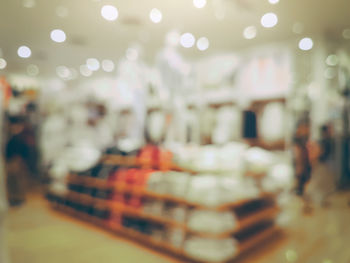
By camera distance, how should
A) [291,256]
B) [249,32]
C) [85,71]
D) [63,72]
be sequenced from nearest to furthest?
1. [63,72]
2. [85,71]
3. [249,32]
4. [291,256]

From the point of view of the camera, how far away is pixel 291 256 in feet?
8.14

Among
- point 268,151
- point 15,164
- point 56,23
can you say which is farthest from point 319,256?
point 56,23

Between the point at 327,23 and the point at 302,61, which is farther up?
the point at 327,23

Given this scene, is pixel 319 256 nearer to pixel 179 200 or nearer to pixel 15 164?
pixel 179 200

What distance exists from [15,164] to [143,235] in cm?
156

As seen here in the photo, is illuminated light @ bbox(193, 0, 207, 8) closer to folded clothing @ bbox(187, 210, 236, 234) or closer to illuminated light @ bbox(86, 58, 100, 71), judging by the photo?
illuminated light @ bbox(86, 58, 100, 71)

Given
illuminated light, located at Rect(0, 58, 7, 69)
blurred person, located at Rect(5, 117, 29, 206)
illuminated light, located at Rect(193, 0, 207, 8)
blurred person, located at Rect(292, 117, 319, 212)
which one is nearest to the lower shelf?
blurred person, located at Rect(292, 117, 319, 212)

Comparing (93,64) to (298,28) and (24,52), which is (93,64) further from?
(298,28)

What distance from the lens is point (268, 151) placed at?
246 centimetres

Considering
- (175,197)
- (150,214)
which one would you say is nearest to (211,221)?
(175,197)

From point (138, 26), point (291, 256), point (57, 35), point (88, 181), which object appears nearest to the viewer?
point (57, 35)

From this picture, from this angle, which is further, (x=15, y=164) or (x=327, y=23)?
(x=327, y=23)

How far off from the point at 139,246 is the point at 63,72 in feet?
6.00

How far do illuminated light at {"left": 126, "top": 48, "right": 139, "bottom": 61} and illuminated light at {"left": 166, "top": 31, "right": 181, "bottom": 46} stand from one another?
0.31 m
